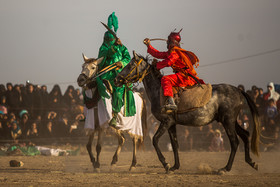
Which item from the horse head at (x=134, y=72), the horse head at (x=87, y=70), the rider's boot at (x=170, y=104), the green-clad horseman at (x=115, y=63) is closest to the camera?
the rider's boot at (x=170, y=104)

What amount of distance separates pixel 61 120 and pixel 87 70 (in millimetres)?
8922

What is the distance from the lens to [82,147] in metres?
20.0

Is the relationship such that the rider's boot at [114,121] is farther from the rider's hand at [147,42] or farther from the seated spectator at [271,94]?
the seated spectator at [271,94]

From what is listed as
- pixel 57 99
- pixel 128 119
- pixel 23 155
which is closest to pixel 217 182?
pixel 128 119

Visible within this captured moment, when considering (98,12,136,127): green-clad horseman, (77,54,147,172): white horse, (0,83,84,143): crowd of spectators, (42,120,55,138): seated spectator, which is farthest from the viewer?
(42,120,55,138): seated spectator

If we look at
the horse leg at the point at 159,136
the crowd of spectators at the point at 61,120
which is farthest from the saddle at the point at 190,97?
the crowd of spectators at the point at 61,120

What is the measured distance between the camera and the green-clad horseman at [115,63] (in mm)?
11711

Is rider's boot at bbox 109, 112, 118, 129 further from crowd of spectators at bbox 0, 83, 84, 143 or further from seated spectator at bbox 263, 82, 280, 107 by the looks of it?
seated spectator at bbox 263, 82, 280, 107

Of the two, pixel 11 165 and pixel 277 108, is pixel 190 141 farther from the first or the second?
pixel 11 165

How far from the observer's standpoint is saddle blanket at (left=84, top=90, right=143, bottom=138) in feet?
37.6

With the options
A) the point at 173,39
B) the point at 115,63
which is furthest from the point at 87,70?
the point at 173,39

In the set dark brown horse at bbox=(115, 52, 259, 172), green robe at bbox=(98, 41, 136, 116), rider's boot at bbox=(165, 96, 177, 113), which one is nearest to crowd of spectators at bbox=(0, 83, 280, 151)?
green robe at bbox=(98, 41, 136, 116)

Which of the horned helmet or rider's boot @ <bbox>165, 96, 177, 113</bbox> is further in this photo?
the horned helmet

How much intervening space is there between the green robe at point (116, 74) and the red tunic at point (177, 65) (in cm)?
153
